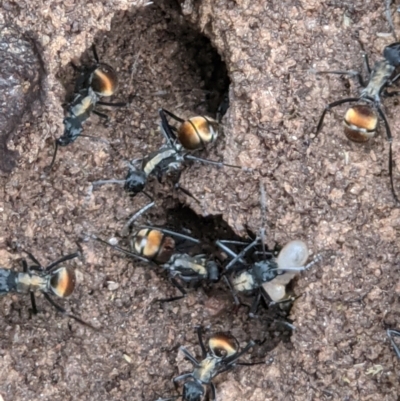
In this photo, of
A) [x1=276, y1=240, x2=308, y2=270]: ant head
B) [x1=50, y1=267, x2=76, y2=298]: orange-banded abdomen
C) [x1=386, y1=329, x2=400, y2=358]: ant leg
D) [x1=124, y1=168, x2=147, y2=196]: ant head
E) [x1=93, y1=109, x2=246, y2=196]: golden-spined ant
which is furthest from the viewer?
[x1=124, y1=168, x2=147, y2=196]: ant head

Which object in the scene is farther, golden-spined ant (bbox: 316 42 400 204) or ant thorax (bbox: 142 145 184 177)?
ant thorax (bbox: 142 145 184 177)

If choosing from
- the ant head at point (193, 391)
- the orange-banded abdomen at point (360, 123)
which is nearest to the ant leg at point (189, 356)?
the ant head at point (193, 391)

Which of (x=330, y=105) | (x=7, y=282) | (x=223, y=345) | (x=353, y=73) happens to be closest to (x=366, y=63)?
(x=353, y=73)

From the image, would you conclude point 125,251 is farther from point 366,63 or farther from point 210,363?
point 366,63

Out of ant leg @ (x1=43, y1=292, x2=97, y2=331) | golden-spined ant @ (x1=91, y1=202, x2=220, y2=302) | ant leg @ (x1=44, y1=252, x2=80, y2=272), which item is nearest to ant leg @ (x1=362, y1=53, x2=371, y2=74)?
golden-spined ant @ (x1=91, y1=202, x2=220, y2=302)

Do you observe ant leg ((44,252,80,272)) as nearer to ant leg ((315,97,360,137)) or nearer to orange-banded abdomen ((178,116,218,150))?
orange-banded abdomen ((178,116,218,150))

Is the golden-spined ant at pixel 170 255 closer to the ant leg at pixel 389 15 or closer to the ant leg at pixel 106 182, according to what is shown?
the ant leg at pixel 106 182
